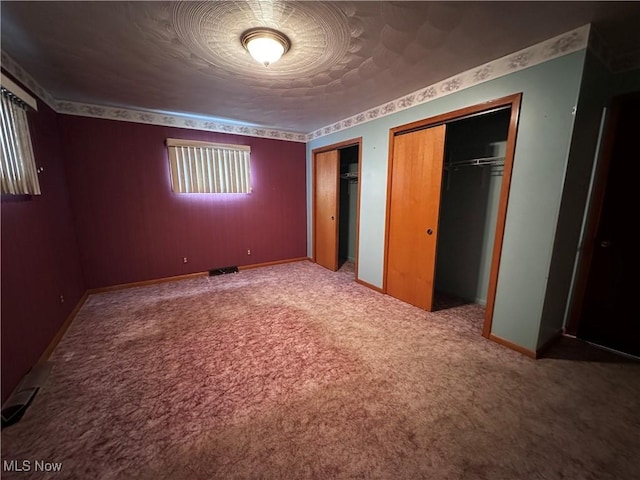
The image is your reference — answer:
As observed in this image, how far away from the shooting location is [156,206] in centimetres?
373

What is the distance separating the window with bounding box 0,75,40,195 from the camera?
1.79m

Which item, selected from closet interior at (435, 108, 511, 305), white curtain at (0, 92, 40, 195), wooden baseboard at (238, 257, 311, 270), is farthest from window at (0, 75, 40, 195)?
closet interior at (435, 108, 511, 305)

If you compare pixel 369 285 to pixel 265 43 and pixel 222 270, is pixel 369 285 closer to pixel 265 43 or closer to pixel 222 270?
pixel 222 270

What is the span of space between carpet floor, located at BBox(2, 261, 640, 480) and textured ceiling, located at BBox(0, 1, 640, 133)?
8.16 ft

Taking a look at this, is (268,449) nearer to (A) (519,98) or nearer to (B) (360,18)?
(B) (360,18)

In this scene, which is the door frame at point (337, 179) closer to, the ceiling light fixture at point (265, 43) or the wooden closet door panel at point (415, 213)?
the wooden closet door panel at point (415, 213)

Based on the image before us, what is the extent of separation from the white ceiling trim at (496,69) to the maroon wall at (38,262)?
3.73 m

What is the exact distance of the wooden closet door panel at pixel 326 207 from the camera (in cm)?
427

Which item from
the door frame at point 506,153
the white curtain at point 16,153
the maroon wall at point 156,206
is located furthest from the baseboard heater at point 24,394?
the door frame at point 506,153

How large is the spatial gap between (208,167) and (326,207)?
2.11m

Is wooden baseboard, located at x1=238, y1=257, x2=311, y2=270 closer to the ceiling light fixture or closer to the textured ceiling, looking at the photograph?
the textured ceiling

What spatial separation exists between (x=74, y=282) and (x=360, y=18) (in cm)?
406

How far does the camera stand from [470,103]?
2314mm

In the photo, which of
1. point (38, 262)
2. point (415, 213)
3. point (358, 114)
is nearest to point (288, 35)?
point (358, 114)
